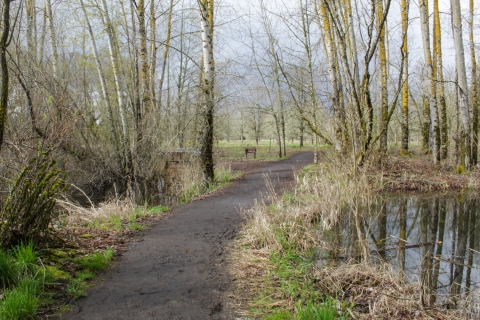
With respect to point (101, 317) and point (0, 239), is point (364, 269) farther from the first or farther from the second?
point (0, 239)

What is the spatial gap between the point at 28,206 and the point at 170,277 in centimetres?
197

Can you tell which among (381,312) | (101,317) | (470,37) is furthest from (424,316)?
(470,37)

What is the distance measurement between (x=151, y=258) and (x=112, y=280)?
82 cm

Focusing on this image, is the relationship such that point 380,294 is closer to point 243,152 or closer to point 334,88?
point 334,88

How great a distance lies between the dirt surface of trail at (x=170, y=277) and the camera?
3.28 meters

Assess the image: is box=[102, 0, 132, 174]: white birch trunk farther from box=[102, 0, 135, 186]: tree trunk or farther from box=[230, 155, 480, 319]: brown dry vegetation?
box=[230, 155, 480, 319]: brown dry vegetation

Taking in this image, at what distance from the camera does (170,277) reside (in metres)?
4.10

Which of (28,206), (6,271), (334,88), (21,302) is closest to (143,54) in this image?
(334,88)

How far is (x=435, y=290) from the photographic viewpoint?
395 cm

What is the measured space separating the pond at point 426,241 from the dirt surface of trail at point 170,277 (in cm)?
179

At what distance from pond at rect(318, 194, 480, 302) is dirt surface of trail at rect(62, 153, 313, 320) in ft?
5.88

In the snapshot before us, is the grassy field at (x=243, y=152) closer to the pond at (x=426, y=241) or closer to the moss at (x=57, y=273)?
the pond at (x=426, y=241)

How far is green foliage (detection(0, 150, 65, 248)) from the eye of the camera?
12.7ft

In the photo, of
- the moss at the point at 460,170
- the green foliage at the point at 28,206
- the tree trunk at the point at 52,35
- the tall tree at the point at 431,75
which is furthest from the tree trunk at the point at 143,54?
the moss at the point at 460,170
